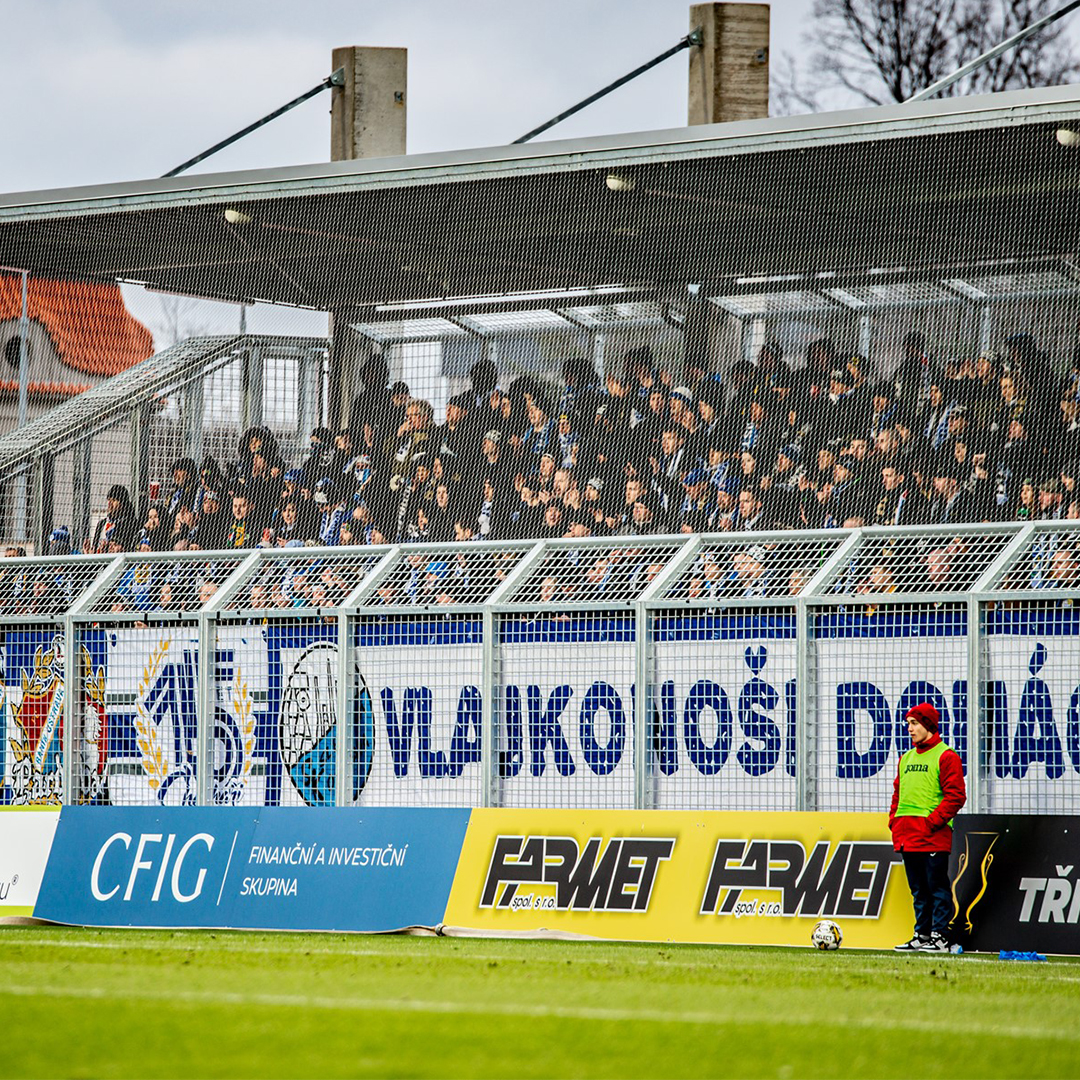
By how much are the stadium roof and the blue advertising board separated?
5.17m

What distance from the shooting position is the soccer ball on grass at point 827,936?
1125cm

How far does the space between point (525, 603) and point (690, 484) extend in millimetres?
2505

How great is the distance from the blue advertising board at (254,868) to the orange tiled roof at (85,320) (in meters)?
5.12

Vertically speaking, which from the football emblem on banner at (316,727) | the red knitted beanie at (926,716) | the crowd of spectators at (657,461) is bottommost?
the football emblem on banner at (316,727)

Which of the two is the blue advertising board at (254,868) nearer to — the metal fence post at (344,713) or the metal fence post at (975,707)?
the metal fence post at (344,713)

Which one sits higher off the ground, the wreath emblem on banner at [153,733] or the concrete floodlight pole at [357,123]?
the concrete floodlight pole at [357,123]

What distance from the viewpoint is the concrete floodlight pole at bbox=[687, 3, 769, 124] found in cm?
1495

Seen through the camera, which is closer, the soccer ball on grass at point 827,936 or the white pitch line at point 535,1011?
the white pitch line at point 535,1011

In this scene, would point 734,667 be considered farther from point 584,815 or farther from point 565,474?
point 565,474

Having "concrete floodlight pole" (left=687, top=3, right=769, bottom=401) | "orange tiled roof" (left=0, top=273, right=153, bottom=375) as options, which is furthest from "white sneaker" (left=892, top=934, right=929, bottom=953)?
"orange tiled roof" (left=0, top=273, right=153, bottom=375)

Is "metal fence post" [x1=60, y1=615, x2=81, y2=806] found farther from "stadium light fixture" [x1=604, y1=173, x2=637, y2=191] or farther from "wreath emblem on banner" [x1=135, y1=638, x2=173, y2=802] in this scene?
"stadium light fixture" [x1=604, y1=173, x2=637, y2=191]

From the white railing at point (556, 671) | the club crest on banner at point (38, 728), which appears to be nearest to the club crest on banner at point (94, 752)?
the white railing at point (556, 671)

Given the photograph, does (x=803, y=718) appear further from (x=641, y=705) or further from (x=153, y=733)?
(x=153, y=733)

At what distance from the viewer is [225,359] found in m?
17.2
